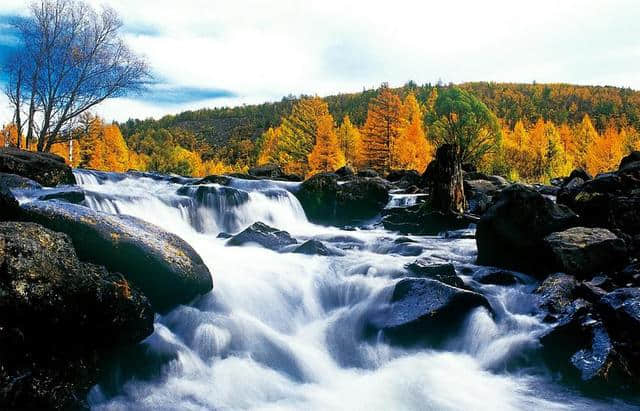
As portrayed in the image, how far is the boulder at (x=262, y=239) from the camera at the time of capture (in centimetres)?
1097

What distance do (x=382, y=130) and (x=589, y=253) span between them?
34.2 metres

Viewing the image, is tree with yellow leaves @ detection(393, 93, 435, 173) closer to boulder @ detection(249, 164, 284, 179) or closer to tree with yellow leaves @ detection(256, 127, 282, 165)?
boulder @ detection(249, 164, 284, 179)

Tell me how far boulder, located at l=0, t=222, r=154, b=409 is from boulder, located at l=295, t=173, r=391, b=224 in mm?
13457

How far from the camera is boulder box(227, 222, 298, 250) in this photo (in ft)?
36.0

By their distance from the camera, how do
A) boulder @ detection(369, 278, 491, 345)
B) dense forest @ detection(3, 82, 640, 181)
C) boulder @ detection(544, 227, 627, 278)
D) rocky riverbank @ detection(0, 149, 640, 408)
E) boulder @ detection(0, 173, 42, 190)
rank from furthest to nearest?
dense forest @ detection(3, 82, 640, 181) < boulder @ detection(0, 173, 42, 190) < boulder @ detection(544, 227, 627, 278) < boulder @ detection(369, 278, 491, 345) < rocky riverbank @ detection(0, 149, 640, 408)

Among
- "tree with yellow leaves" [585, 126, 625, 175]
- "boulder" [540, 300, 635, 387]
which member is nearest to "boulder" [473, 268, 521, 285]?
"boulder" [540, 300, 635, 387]

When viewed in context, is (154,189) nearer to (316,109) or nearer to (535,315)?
(535,315)

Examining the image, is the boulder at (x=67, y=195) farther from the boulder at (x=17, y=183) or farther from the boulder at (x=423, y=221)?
the boulder at (x=423, y=221)

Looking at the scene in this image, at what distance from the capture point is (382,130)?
41312mm

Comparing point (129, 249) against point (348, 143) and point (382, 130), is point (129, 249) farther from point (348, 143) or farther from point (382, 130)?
point (348, 143)

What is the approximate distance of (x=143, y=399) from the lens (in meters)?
4.83

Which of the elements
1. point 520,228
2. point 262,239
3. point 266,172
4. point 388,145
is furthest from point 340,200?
point 388,145

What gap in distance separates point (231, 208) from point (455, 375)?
10882mm

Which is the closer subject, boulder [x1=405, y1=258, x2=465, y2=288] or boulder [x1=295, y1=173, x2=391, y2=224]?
boulder [x1=405, y1=258, x2=465, y2=288]
